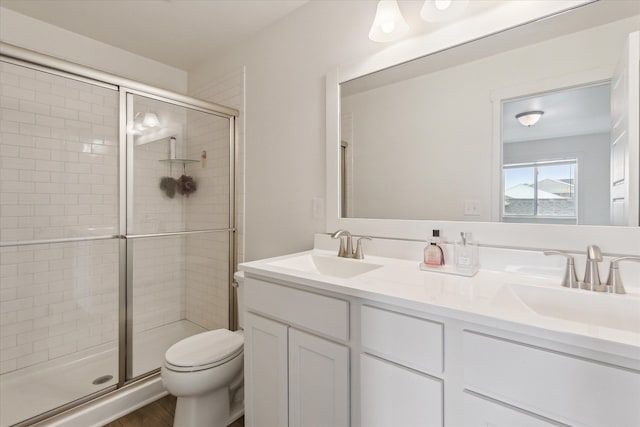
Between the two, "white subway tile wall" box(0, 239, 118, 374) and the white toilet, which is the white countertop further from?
"white subway tile wall" box(0, 239, 118, 374)

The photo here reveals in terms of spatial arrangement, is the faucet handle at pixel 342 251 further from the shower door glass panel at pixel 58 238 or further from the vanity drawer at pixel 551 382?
the shower door glass panel at pixel 58 238

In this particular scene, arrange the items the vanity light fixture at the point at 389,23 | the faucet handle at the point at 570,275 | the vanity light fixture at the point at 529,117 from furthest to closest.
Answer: the vanity light fixture at the point at 389,23 < the vanity light fixture at the point at 529,117 < the faucet handle at the point at 570,275

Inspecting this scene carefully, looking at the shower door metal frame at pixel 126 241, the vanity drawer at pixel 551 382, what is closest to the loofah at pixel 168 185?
the shower door metal frame at pixel 126 241

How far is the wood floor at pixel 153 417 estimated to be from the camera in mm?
1604

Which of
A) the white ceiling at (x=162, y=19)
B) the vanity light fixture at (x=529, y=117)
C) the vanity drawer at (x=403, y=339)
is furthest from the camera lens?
the white ceiling at (x=162, y=19)

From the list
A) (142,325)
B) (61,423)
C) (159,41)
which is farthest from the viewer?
(159,41)

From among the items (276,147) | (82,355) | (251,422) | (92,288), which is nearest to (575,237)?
(251,422)

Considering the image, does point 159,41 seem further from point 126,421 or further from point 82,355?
point 126,421

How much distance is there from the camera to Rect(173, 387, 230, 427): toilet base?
145 centimetres

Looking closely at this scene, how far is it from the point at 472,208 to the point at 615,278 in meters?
0.49

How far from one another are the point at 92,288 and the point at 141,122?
115 cm

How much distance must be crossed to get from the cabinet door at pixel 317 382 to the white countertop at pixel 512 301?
0.69 feet

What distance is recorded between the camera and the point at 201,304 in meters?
2.38

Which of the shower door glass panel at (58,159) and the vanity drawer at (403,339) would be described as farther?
the shower door glass panel at (58,159)
